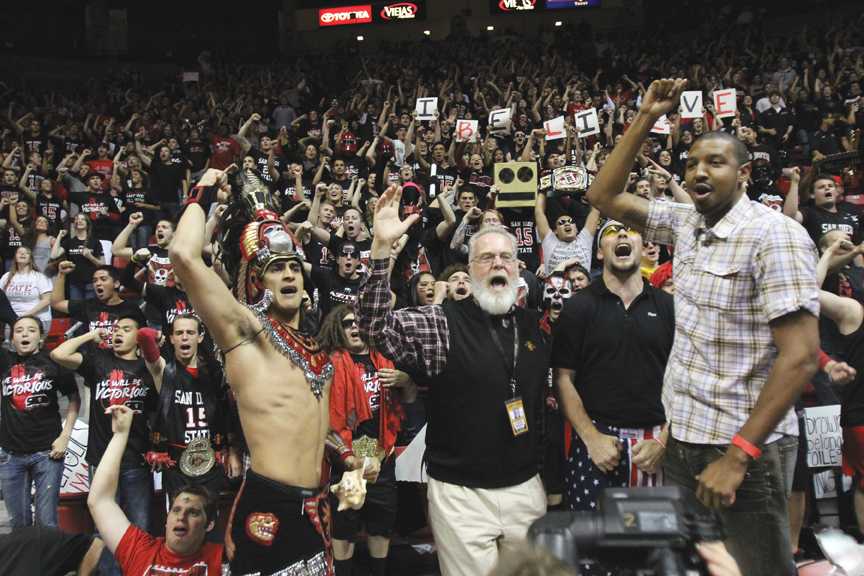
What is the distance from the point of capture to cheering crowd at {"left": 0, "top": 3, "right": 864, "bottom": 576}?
90.9 inches

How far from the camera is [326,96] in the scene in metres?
19.4

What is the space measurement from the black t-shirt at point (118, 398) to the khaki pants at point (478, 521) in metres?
2.59

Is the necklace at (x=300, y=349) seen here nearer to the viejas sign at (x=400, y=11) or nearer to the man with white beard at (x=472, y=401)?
the man with white beard at (x=472, y=401)

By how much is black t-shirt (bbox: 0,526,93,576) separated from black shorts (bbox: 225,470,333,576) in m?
0.87

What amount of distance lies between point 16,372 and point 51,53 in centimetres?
1984

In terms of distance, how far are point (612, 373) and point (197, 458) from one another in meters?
2.71

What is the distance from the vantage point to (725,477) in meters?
2.16

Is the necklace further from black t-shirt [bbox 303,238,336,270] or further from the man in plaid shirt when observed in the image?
black t-shirt [bbox 303,238,336,270]

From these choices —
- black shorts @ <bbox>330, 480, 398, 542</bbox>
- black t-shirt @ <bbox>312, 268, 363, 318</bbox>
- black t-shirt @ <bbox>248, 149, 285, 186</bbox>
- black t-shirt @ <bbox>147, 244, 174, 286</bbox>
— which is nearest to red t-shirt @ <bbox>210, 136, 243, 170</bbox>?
black t-shirt @ <bbox>248, 149, 285, 186</bbox>

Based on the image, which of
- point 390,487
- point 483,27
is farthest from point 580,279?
point 483,27

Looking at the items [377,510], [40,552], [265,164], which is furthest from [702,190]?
[265,164]

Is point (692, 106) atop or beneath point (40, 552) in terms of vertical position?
atop

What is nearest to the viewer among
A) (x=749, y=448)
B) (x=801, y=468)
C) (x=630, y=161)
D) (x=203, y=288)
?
(x=749, y=448)

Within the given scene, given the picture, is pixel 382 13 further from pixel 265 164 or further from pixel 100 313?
pixel 100 313
